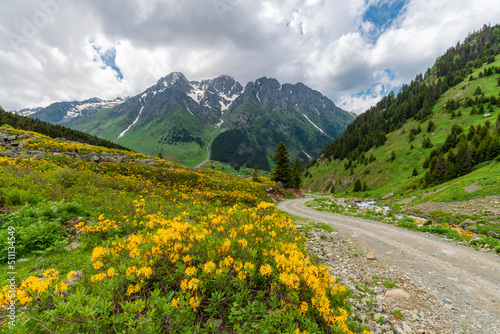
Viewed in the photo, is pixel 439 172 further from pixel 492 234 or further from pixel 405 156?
pixel 492 234

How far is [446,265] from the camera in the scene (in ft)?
27.7

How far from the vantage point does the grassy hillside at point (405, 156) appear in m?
66.1

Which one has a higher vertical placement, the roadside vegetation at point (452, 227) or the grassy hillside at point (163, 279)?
the grassy hillside at point (163, 279)

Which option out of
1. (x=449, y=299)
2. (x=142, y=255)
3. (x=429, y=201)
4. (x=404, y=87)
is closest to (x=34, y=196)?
(x=142, y=255)

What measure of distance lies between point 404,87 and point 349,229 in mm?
219062

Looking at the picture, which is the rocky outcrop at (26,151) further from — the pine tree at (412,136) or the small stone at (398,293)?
the pine tree at (412,136)

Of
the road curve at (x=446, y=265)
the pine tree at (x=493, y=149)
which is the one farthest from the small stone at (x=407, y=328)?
the pine tree at (x=493, y=149)

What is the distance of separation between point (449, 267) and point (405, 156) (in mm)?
90408

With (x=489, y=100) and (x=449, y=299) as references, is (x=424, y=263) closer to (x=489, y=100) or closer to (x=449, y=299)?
(x=449, y=299)

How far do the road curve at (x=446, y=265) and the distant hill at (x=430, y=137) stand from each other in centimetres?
3247

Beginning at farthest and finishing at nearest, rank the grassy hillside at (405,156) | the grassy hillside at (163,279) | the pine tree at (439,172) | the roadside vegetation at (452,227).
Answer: the grassy hillside at (405,156) < the pine tree at (439,172) < the roadside vegetation at (452,227) < the grassy hillside at (163,279)

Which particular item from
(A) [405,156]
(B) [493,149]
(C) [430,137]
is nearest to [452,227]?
(B) [493,149]

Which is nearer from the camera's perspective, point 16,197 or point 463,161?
point 16,197

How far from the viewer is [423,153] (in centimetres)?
7306
